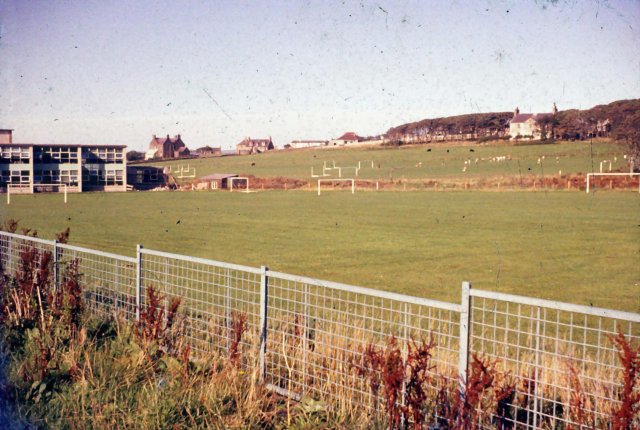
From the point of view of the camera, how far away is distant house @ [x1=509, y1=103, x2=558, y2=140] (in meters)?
91.1

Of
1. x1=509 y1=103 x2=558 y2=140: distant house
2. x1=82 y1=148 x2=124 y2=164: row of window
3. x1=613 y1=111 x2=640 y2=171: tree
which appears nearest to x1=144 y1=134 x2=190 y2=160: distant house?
x1=82 y1=148 x2=124 y2=164: row of window

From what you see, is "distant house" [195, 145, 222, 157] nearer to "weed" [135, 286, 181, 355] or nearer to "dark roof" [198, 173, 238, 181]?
"dark roof" [198, 173, 238, 181]

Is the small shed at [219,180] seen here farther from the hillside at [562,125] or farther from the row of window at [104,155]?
the hillside at [562,125]

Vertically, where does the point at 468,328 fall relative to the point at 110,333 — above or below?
above

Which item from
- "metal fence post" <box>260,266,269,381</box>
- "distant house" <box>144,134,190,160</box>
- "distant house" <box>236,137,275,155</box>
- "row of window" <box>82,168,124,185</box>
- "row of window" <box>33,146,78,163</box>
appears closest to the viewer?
"metal fence post" <box>260,266,269,381</box>

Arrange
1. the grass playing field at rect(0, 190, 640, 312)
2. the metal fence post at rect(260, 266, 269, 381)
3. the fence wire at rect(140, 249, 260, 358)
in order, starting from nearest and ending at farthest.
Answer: the metal fence post at rect(260, 266, 269, 381) < the fence wire at rect(140, 249, 260, 358) < the grass playing field at rect(0, 190, 640, 312)

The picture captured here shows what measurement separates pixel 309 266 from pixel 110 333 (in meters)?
11.9

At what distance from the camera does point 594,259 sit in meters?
22.0

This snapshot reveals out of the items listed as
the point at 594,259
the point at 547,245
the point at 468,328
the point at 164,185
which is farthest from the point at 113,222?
the point at 164,185

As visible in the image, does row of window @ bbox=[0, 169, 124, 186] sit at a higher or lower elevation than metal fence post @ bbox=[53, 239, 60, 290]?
lower

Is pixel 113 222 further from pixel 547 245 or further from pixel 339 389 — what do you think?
pixel 339 389

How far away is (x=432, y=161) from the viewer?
9481 cm

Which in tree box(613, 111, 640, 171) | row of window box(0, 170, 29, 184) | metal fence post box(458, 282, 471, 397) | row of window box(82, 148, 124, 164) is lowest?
row of window box(0, 170, 29, 184)

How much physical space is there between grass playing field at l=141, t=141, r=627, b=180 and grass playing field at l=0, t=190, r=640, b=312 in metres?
25.8
